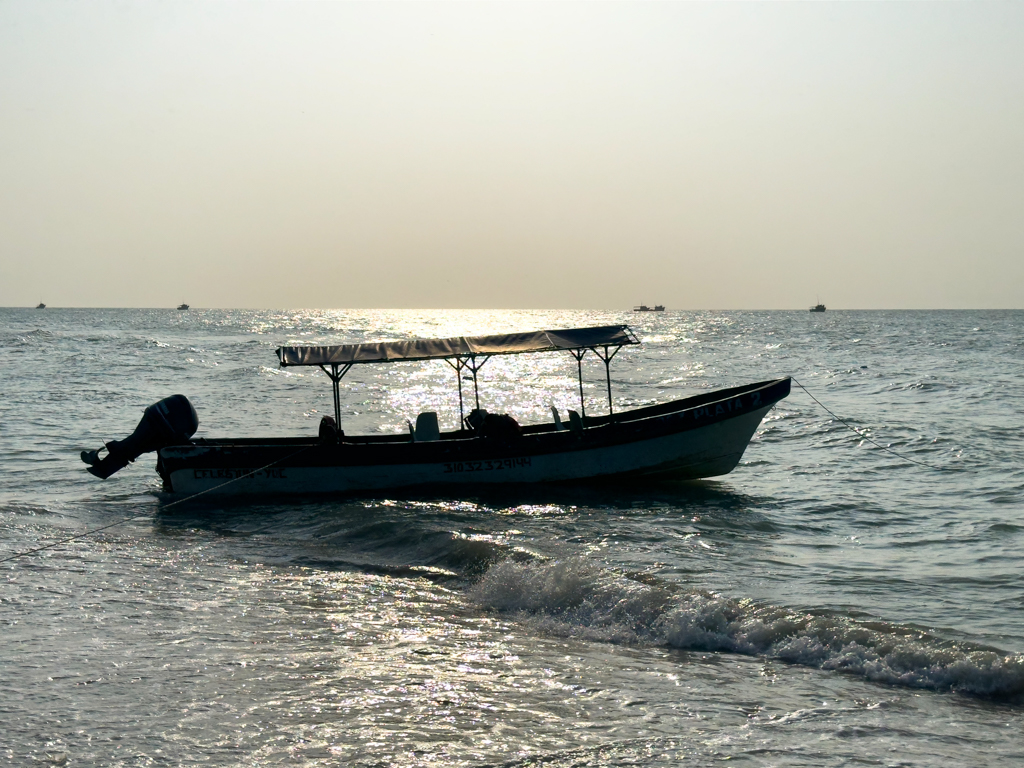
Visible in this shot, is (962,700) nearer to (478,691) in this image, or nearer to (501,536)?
(478,691)

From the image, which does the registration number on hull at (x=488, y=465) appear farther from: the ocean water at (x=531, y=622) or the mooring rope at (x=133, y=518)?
the mooring rope at (x=133, y=518)

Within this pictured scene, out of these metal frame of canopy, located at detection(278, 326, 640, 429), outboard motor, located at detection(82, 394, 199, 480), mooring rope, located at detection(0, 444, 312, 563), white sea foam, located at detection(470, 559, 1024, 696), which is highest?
metal frame of canopy, located at detection(278, 326, 640, 429)

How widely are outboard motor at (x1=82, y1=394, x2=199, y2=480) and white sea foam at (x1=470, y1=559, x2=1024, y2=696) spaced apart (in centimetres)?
847

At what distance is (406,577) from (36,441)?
16.3 metres

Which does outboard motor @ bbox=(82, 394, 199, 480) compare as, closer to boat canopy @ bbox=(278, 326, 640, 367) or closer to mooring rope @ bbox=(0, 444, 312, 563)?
mooring rope @ bbox=(0, 444, 312, 563)

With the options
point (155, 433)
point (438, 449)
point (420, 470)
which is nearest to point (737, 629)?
point (438, 449)

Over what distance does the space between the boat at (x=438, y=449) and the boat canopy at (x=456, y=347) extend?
23 millimetres

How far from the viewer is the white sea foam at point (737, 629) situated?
7703mm

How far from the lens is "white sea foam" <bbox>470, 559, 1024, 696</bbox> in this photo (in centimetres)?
770

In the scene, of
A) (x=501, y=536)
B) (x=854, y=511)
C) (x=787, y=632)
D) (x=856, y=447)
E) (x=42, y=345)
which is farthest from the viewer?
(x=42, y=345)

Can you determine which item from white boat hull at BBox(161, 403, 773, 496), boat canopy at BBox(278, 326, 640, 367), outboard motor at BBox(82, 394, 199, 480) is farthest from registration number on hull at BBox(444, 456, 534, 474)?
outboard motor at BBox(82, 394, 199, 480)

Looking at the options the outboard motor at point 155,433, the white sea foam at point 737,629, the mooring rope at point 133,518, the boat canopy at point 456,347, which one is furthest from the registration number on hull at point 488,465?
the white sea foam at point 737,629

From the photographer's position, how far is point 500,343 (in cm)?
1691

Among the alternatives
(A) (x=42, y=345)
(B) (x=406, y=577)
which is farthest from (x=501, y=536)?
(A) (x=42, y=345)
